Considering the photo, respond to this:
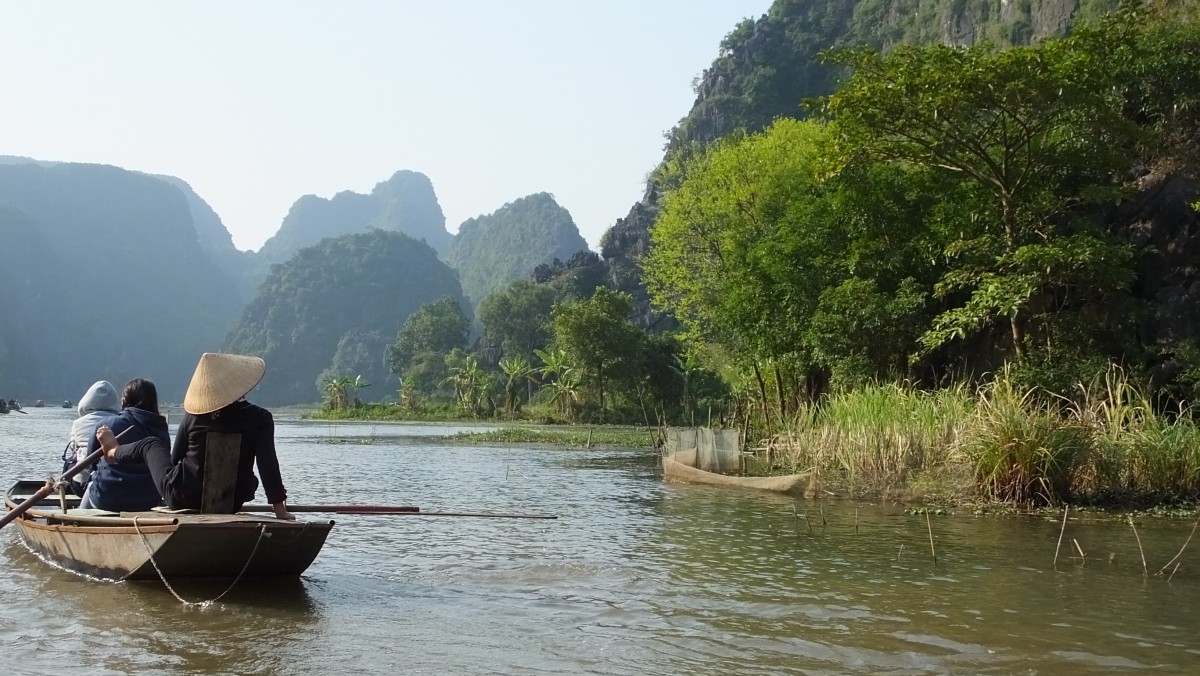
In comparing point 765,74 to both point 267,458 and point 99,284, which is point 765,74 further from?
point 99,284

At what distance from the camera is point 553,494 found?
16047 mm

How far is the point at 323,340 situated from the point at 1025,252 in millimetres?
127975

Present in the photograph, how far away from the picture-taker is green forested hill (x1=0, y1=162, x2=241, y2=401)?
132 m

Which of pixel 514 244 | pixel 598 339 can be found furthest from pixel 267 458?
pixel 514 244

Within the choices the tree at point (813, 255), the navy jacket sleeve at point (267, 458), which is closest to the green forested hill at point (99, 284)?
the tree at point (813, 255)

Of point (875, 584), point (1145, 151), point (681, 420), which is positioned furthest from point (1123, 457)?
point (681, 420)

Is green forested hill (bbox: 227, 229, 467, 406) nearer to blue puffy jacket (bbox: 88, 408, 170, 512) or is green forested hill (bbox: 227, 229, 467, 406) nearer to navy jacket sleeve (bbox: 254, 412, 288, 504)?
blue puffy jacket (bbox: 88, 408, 170, 512)

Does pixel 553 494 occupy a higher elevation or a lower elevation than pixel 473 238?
lower

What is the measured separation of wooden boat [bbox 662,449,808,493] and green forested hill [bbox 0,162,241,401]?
385 feet

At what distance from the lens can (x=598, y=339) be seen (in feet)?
A: 162

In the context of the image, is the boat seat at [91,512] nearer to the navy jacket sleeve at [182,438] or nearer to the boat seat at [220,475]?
the navy jacket sleeve at [182,438]

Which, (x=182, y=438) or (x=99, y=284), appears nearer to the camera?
(x=182, y=438)

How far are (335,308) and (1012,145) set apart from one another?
128227mm

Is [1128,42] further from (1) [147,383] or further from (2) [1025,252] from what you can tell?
(1) [147,383]
